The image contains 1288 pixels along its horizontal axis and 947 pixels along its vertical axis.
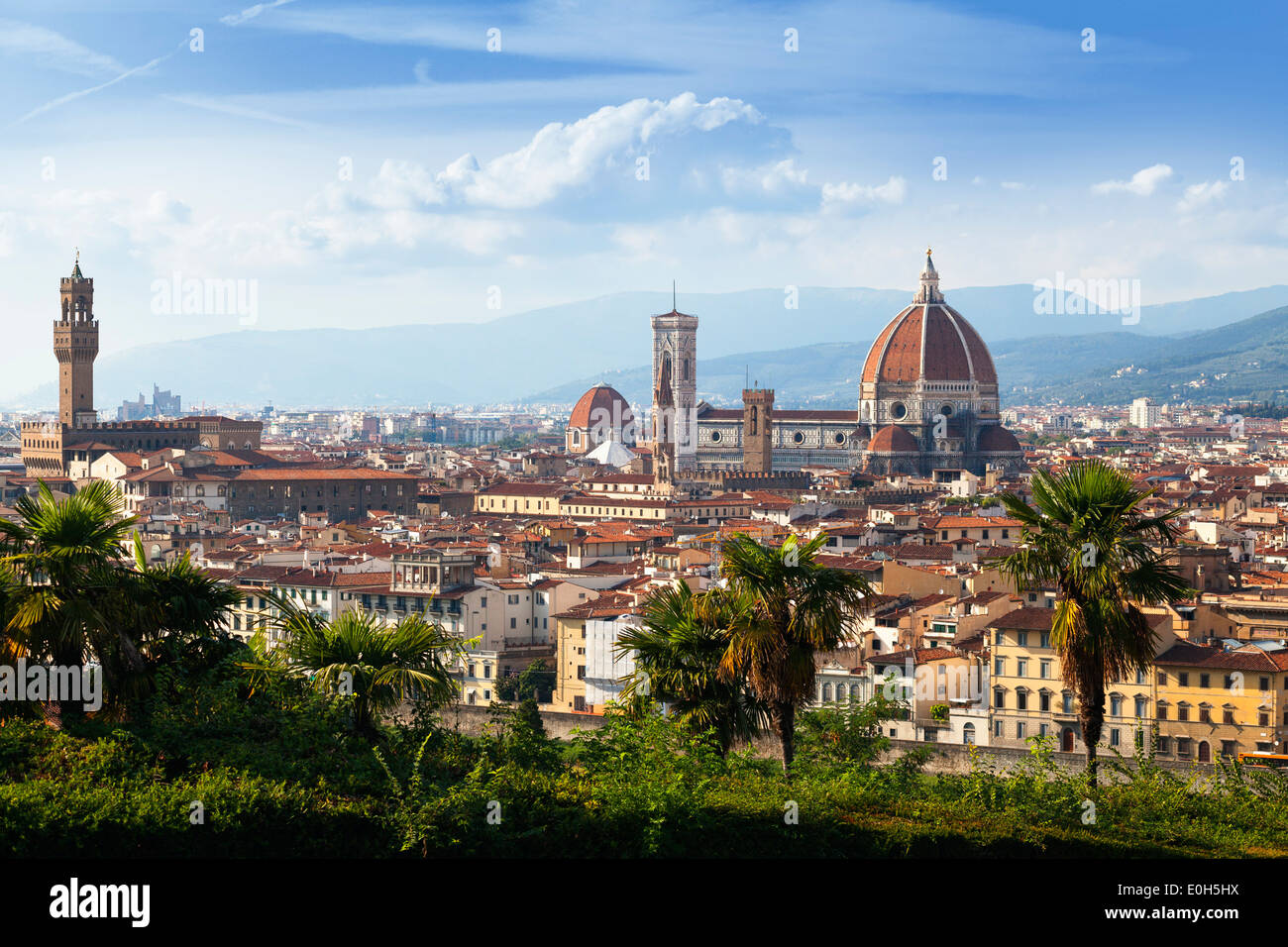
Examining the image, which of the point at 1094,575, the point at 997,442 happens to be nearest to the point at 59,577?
the point at 1094,575

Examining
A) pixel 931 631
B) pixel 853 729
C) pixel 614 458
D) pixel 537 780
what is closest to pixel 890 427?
pixel 614 458

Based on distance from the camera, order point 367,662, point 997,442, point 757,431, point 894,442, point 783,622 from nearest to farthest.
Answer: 1. point 367,662
2. point 783,622
3. point 894,442
4. point 757,431
5. point 997,442

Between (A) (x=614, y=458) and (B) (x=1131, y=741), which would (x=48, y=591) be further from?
(A) (x=614, y=458)

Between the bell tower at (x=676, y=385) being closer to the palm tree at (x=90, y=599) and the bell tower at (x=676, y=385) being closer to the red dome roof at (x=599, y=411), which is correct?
the red dome roof at (x=599, y=411)

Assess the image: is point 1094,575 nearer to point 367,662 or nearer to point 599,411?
point 367,662

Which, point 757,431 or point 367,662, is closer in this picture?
point 367,662

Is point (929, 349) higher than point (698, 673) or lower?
higher

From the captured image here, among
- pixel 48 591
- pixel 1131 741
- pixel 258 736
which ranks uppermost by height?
pixel 48 591
